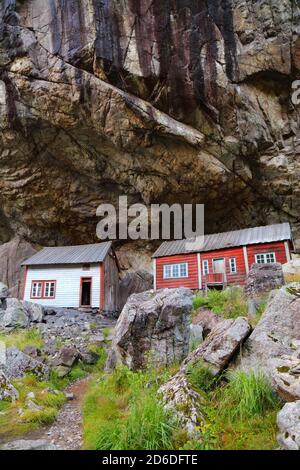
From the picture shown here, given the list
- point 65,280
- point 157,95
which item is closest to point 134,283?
point 65,280

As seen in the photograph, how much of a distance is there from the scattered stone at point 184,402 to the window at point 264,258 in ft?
56.9

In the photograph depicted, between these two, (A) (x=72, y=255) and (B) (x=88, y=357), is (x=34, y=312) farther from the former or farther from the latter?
(A) (x=72, y=255)

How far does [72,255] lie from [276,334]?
22.0 metres

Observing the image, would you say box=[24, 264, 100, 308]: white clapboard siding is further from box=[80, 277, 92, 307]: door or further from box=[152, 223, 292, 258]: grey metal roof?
box=[152, 223, 292, 258]: grey metal roof

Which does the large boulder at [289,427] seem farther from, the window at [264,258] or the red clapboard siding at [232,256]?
the window at [264,258]

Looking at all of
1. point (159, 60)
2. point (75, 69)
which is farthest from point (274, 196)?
point (75, 69)

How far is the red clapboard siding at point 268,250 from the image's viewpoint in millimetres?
21594

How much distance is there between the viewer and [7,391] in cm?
820

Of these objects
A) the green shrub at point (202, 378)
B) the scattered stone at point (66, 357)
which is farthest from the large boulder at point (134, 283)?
the green shrub at point (202, 378)

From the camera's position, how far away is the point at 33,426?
670 cm

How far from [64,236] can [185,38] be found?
74.8ft

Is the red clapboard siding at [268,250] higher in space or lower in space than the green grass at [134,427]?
higher

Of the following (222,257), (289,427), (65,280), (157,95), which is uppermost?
(157,95)
